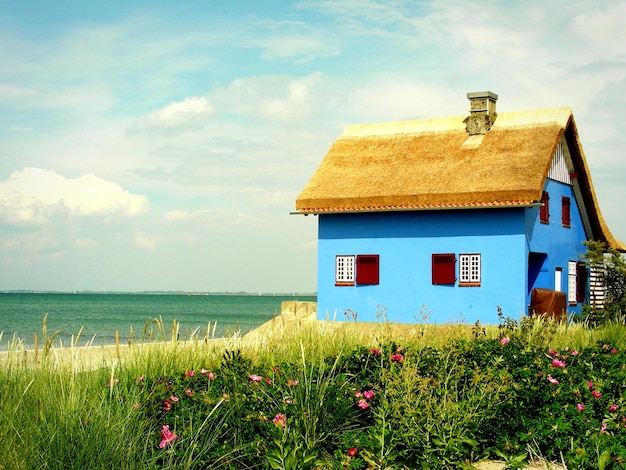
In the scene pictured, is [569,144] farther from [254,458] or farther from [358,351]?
[254,458]

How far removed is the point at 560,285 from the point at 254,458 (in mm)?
19889

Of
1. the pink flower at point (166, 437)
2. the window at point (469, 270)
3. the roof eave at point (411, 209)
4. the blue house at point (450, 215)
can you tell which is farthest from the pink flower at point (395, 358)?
the window at point (469, 270)

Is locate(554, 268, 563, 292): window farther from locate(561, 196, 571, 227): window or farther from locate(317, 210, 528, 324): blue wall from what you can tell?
locate(317, 210, 528, 324): blue wall

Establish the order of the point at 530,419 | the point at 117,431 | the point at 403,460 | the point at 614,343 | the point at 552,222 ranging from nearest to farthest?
the point at 117,431 < the point at 403,460 < the point at 530,419 < the point at 614,343 < the point at 552,222

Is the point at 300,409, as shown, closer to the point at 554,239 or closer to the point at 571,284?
the point at 554,239

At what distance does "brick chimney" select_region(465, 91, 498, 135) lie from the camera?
24.4m

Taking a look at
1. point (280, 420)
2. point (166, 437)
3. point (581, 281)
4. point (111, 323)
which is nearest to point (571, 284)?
point (581, 281)

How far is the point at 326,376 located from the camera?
324 inches

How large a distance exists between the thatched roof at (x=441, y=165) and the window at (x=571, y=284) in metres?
2.71

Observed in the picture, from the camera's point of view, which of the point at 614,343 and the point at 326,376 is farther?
the point at 614,343

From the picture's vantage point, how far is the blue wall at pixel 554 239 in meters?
22.6

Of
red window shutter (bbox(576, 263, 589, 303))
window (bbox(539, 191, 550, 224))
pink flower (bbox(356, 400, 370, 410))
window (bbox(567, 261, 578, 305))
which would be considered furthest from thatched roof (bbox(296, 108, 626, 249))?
pink flower (bbox(356, 400, 370, 410))

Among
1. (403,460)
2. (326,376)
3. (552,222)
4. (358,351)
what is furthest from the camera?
(552,222)

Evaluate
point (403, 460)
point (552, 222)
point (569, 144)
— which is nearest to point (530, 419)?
point (403, 460)
